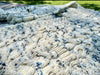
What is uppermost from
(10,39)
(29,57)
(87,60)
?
(10,39)

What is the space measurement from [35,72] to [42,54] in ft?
0.90

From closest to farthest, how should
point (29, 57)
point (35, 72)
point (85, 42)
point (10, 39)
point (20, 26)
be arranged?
point (35, 72) < point (29, 57) < point (10, 39) < point (85, 42) < point (20, 26)

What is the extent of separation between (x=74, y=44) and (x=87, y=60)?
290 mm

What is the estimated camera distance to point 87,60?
179 centimetres

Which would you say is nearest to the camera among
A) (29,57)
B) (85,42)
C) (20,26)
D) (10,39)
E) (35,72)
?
(35,72)

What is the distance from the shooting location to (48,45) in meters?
1.88

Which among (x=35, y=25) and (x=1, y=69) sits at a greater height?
(x=35, y=25)

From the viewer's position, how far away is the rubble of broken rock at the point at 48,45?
1.60 m

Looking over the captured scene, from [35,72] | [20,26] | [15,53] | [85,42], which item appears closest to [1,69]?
[15,53]

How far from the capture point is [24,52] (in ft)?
5.74

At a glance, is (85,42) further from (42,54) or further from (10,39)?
(10,39)

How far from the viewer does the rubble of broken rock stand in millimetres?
1604

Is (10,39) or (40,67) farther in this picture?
(10,39)

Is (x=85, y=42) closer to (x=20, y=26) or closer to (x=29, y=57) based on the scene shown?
(x=29, y=57)
